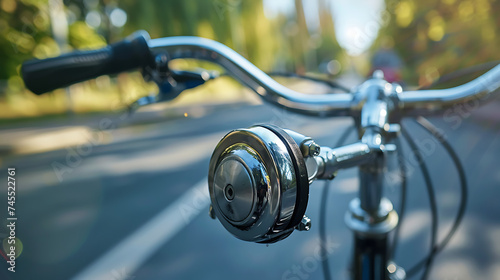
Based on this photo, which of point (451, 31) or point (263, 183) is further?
point (451, 31)

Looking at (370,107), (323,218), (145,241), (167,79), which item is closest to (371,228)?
(370,107)

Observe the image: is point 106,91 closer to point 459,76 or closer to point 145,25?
point 145,25

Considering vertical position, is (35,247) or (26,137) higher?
(35,247)

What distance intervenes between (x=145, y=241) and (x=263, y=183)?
3.08m

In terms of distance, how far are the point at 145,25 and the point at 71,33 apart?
10.2 m

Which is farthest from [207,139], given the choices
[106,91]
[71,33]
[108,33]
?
[71,33]

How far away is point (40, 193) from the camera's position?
5.67 m

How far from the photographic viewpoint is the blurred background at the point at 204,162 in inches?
95.7

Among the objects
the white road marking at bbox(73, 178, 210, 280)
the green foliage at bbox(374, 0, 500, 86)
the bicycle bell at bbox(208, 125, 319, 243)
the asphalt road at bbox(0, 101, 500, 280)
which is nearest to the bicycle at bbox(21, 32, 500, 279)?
the bicycle bell at bbox(208, 125, 319, 243)

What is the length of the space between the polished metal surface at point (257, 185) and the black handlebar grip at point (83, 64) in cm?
58

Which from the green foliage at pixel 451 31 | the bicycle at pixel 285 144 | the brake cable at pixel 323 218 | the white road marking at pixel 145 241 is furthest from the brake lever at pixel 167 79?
the green foliage at pixel 451 31

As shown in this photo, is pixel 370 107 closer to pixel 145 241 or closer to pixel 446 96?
pixel 446 96

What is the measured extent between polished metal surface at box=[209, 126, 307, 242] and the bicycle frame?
38 cm

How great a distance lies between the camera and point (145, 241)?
3.27 metres
